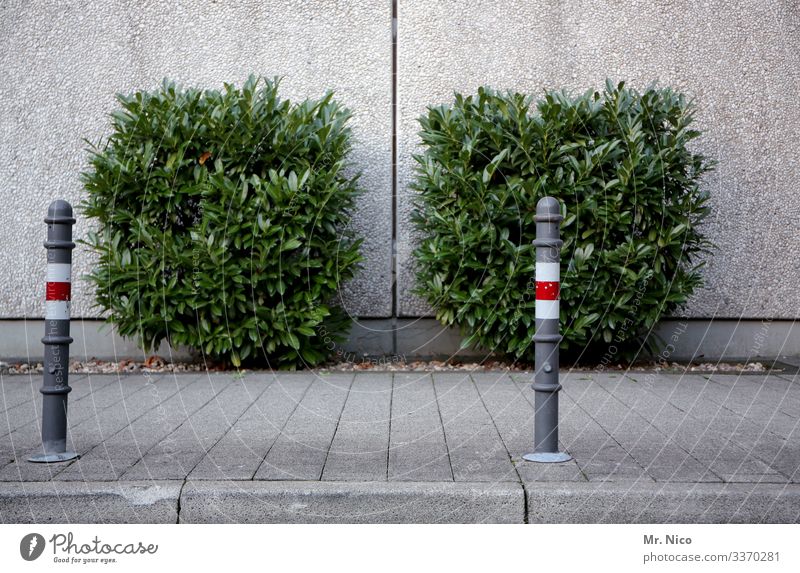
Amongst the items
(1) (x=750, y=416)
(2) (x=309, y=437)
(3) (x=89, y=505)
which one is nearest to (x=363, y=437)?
(2) (x=309, y=437)

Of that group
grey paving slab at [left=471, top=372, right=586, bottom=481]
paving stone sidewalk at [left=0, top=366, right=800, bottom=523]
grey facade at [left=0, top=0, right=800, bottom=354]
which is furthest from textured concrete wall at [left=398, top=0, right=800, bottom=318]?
grey paving slab at [left=471, top=372, right=586, bottom=481]

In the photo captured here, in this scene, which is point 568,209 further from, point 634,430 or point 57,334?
point 57,334

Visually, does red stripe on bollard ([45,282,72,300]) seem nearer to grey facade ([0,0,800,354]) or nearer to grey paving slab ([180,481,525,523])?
grey paving slab ([180,481,525,523])

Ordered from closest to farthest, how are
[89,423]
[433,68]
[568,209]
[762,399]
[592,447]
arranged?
[592,447], [89,423], [762,399], [568,209], [433,68]

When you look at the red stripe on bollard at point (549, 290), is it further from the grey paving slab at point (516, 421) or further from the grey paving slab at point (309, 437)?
the grey paving slab at point (309, 437)

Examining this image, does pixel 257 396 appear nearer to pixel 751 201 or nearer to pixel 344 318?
pixel 344 318

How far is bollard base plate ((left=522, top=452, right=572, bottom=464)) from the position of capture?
394cm

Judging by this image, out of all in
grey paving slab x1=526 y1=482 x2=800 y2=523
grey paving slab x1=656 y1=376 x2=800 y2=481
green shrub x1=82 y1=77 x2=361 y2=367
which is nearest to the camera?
grey paving slab x1=526 y1=482 x2=800 y2=523

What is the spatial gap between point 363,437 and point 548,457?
1075 mm

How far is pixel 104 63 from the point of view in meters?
8.00

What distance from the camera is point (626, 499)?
348cm

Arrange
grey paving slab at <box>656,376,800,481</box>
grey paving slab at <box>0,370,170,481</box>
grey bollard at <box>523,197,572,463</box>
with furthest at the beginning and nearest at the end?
1. grey paving slab at <box>656,376,800,481</box>
2. grey bollard at <box>523,197,572,463</box>
3. grey paving slab at <box>0,370,170,481</box>

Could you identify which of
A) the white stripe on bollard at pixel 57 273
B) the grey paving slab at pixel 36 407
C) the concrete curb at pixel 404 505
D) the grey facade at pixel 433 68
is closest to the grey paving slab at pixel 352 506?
the concrete curb at pixel 404 505

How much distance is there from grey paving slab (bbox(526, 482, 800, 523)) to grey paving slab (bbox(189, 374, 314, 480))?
1.32m
